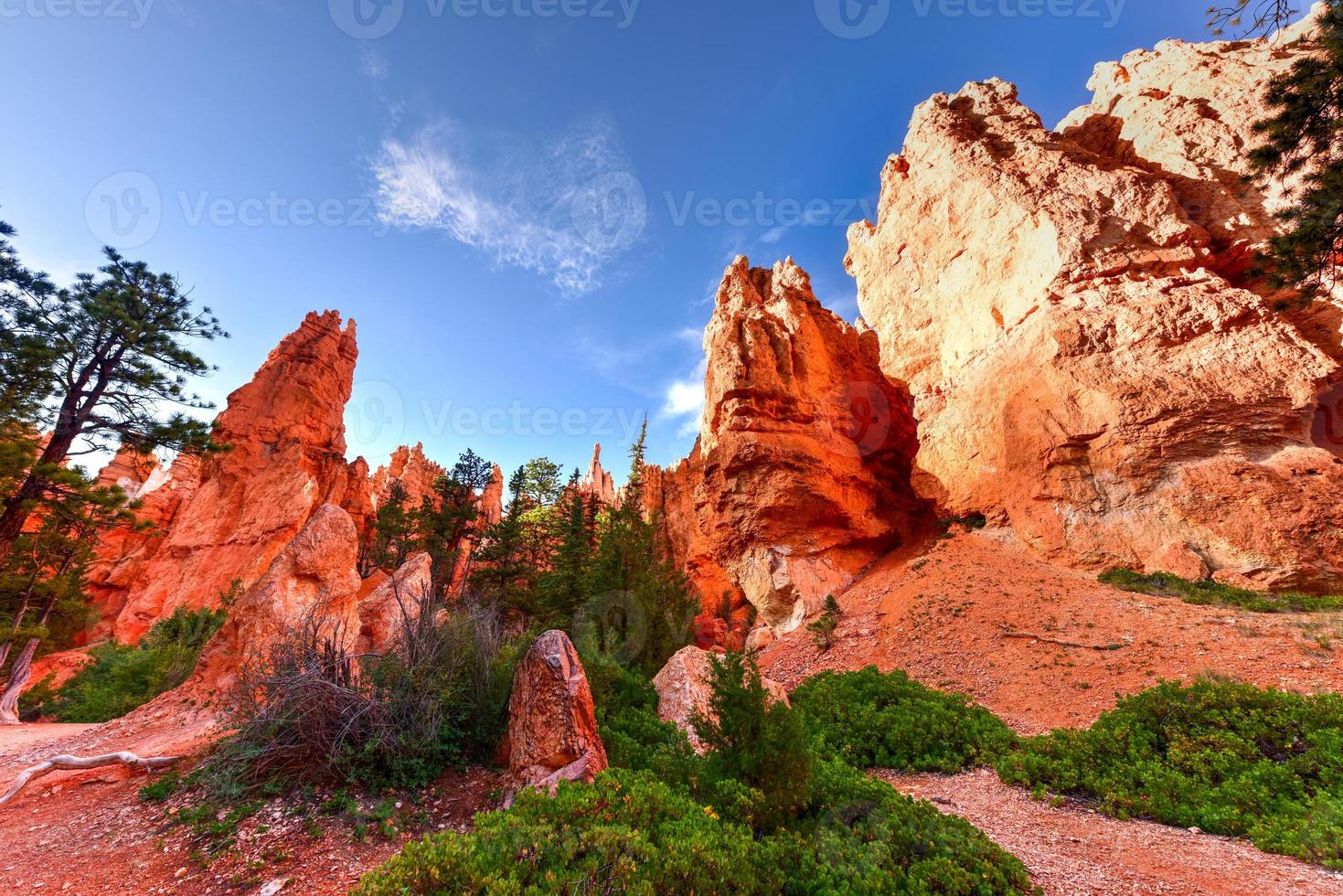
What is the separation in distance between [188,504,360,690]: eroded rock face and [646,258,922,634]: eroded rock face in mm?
15450

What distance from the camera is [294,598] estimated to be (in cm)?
1032

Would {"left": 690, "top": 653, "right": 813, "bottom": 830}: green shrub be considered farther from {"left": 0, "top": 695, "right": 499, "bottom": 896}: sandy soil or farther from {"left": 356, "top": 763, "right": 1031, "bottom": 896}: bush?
{"left": 0, "top": 695, "right": 499, "bottom": 896}: sandy soil

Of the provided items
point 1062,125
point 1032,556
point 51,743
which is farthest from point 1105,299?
point 51,743

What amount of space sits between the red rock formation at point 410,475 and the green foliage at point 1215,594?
4434cm

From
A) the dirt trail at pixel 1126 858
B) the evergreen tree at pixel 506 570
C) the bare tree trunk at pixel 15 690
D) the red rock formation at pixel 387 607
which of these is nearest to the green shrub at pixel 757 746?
the dirt trail at pixel 1126 858

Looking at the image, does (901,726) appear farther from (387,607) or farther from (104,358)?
(104,358)

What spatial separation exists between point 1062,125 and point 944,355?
47.2 ft

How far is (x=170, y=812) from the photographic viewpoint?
513 cm

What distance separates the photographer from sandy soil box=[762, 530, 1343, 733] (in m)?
9.09

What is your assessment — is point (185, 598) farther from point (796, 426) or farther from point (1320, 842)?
point (1320, 842)

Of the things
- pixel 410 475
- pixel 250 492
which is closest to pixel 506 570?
pixel 250 492

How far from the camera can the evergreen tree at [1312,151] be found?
603 centimetres

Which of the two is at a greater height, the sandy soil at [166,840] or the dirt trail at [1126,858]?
the sandy soil at [166,840]

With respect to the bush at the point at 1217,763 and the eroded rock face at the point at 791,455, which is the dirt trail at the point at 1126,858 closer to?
the bush at the point at 1217,763
